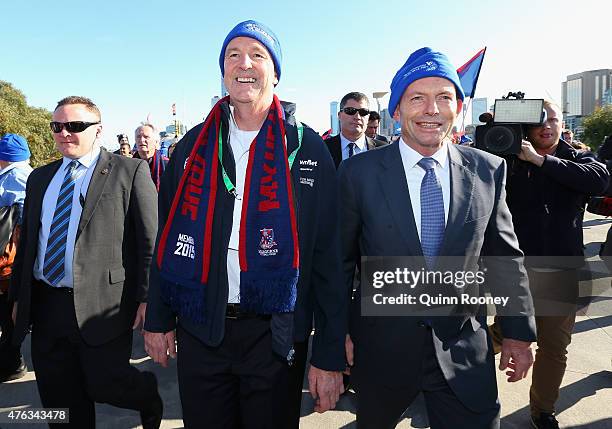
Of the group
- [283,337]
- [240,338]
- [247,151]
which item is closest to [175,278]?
[240,338]

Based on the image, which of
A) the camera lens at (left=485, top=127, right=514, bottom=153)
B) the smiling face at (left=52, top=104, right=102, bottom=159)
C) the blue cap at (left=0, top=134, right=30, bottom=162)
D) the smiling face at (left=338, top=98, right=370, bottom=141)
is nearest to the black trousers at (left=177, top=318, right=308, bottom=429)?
the smiling face at (left=52, top=104, right=102, bottom=159)

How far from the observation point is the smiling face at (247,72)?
1873 mm

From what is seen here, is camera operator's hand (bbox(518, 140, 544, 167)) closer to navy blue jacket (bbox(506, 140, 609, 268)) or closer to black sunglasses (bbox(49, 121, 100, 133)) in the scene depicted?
navy blue jacket (bbox(506, 140, 609, 268))

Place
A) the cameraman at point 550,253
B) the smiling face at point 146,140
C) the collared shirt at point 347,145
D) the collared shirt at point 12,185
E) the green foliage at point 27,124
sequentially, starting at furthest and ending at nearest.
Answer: the green foliage at point 27,124 < the smiling face at point 146,140 < the collared shirt at point 347,145 < the collared shirt at point 12,185 < the cameraman at point 550,253

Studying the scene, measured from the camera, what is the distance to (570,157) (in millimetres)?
3059

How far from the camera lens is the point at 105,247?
2.57 meters

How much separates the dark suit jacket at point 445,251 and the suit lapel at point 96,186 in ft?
5.03

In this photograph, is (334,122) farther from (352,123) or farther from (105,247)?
(105,247)

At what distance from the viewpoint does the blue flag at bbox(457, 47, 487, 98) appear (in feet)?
17.9

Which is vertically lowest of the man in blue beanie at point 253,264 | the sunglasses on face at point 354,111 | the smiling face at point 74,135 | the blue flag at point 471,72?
the man in blue beanie at point 253,264

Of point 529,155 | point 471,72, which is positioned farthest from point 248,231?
point 471,72

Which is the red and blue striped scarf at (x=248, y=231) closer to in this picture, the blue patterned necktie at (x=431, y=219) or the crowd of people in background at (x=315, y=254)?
the crowd of people in background at (x=315, y=254)

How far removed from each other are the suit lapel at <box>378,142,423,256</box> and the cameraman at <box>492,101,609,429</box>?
138 cm

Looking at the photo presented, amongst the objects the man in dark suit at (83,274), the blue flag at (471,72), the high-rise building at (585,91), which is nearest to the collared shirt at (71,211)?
the man in dark suit at (83,274)
